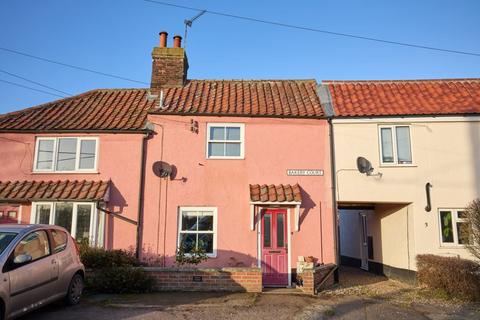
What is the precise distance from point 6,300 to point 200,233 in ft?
22.3

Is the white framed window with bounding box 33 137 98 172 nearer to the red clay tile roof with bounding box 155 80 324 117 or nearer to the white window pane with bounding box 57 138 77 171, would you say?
the white window pane with bounding box 57 138 77 171

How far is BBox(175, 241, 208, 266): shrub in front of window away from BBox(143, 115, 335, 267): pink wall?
15.1 inches

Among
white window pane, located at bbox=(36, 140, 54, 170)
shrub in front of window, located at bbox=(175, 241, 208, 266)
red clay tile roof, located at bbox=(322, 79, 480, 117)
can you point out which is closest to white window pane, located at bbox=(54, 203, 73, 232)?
white window pane, located at bbox=(36, 140, 54, 170)

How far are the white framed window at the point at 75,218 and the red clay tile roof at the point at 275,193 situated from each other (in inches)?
190

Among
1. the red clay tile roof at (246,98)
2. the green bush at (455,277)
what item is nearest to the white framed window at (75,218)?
the red clay tile roof at (246,98)

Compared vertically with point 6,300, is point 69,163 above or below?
above

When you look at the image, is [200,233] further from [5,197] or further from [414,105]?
[414,105]

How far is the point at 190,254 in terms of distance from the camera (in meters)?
12.4

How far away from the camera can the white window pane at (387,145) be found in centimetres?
1342

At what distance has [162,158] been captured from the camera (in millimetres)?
13328

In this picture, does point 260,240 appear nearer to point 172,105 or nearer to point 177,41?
point 172,105

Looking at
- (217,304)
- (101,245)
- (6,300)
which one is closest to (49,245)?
(6,300)

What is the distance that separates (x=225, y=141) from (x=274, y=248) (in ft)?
12.3

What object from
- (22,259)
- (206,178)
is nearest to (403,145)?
(206,178)
